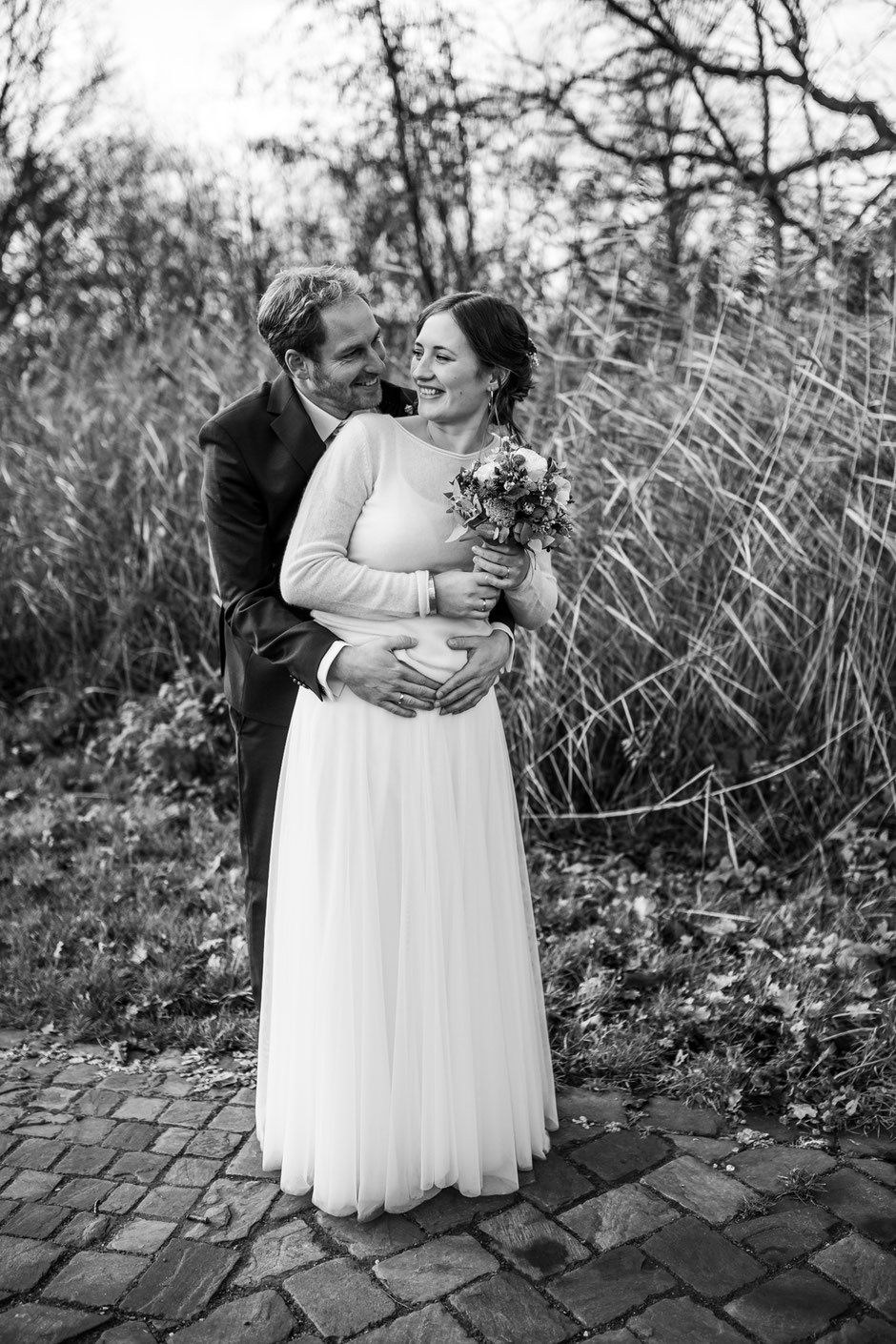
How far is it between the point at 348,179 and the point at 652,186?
2.54 m

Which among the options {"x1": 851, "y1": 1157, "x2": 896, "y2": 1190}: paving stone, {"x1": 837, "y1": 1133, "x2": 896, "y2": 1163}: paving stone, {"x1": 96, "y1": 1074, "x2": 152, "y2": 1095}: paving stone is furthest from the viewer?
{"x1": 96, "y1": 1074, "x2": 152, "y2": 1095}: paving stone

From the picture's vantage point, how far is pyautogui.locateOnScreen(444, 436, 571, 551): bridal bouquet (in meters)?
2.36

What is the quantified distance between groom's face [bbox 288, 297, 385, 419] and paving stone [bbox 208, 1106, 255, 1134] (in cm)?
197

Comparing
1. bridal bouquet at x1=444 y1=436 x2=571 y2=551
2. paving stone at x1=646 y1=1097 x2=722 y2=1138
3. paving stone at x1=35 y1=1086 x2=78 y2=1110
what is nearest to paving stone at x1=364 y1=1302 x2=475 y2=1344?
paving stone at x1=646 y1=1097 x2=722 y2=1138

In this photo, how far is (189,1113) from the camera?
125 inches

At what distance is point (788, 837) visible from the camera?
4453mm

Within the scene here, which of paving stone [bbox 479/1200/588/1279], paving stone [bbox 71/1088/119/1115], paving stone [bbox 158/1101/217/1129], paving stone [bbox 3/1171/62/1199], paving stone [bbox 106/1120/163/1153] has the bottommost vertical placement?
paving stone [bbox 158/1101/217/1129]

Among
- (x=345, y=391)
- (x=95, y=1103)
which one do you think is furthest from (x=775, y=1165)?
(x=345, y=391)

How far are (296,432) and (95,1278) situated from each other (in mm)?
2064

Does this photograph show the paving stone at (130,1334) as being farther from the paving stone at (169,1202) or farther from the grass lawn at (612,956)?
the grass lawn at (612,956)

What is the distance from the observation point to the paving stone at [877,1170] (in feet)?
9.12

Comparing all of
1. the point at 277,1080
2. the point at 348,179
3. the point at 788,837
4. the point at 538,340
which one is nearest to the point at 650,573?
the point at 788,837

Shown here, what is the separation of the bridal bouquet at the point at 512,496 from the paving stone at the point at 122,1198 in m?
1.83

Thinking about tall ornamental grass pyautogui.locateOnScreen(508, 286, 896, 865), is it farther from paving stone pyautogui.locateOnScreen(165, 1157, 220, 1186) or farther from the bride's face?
paving stone pyautogui.locateOnScreen(165, 1157, 220, 1186)
